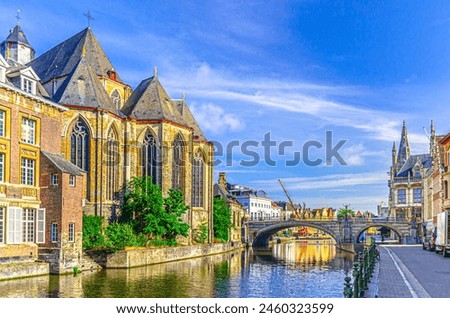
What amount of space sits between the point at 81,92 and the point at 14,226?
42.4 ft

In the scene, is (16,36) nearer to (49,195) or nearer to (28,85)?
(28,85)

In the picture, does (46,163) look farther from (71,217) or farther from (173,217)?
(173,217)

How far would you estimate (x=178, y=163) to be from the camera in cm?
4122

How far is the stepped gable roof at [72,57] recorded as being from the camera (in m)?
38.6

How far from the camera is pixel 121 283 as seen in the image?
21578 millimetres

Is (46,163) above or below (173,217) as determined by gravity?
above

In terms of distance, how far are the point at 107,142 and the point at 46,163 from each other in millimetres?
10153

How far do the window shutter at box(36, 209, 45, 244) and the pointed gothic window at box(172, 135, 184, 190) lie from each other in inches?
663

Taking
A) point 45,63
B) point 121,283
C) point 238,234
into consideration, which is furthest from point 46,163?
point 238,234

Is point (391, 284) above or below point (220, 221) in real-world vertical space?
above

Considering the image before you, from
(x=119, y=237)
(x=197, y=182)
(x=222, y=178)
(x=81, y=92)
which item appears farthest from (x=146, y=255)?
(x=222, y=178)

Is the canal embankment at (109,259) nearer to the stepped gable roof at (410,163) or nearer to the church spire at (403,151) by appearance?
the stepped gable roof at (410,163)

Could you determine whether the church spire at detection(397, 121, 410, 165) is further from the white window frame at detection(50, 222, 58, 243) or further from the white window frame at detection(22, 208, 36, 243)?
the white window frame at detection(22, 208, 36, 243)

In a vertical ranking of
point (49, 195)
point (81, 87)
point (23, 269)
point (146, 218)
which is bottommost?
point (23, 269)
